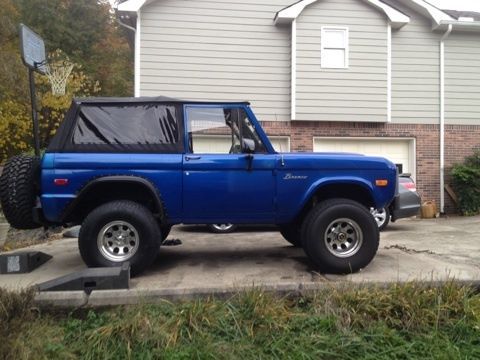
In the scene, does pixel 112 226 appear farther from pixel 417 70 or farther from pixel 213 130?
pixel 417 70

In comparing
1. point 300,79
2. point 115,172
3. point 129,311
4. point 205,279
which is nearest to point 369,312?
point 205,279

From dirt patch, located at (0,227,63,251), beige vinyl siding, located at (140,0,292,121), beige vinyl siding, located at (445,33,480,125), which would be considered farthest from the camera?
beige vinyl siding, located at (445,33,480,125)

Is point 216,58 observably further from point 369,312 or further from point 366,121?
point 369,312

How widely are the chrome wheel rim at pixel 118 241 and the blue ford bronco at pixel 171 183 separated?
1 centimetres

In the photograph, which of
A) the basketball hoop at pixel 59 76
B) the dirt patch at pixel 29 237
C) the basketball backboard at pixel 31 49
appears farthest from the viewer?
the basketball hoop at pixel 59 76

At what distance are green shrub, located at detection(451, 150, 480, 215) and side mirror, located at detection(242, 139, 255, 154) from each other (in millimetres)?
9748

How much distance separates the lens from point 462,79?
Result: 14.0 m

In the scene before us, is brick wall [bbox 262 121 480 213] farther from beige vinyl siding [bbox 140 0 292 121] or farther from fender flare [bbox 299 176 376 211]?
fender flare [bbox 299 176 376 211]

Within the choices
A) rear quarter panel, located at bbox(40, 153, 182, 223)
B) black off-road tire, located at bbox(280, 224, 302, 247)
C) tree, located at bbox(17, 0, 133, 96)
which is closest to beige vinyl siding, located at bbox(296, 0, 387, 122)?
black off-road tire, located at bbox(280, 224, 302, 247)

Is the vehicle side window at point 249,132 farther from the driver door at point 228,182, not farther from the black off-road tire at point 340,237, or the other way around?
the black off-road tire at point 340,237

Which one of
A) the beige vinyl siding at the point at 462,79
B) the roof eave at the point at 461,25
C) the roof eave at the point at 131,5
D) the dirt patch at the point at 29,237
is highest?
the roof eave at the point at 131,5

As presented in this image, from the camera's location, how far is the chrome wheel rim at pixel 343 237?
5316 millimetres

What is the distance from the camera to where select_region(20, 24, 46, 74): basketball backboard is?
5934mm

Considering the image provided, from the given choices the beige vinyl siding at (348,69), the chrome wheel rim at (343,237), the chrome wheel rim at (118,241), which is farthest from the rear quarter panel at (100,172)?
the beige vinyl siding at (348,69)
